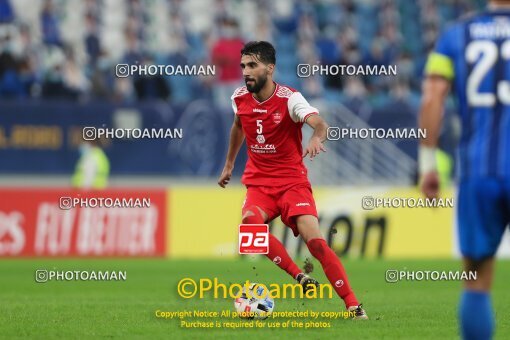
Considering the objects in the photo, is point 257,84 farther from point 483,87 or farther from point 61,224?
point 61,224

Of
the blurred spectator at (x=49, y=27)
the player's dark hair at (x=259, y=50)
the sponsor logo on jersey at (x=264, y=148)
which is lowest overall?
the sponsor logo on jersey at (x=264, y=148)

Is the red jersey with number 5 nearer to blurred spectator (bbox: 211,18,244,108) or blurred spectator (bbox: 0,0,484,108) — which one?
blurred spectator (bbox: 0,0,484,108)

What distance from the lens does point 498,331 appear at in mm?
9297

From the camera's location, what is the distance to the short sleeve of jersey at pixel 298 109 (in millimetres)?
9890

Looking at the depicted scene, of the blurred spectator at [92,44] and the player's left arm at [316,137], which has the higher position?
the blurred spectator at [92,44]

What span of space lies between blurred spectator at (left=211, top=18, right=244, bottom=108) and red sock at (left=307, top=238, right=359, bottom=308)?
40.5 ft

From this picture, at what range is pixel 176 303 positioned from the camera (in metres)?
11.8

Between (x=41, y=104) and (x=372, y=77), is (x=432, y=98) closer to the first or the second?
(x=41, y=104)

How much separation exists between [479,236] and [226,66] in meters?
16.4

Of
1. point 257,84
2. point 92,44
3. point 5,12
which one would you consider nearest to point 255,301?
point 257,84

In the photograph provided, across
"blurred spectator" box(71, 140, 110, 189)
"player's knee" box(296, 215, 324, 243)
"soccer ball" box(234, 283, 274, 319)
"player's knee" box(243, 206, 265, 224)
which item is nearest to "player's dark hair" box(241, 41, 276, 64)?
"player's knee" box(243, 206, 265, 224)

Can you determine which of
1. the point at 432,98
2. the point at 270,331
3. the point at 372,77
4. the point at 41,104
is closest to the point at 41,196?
the point at 41,104

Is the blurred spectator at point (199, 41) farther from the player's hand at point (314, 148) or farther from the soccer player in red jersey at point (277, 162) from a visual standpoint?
the player's hand at point (314, 148)

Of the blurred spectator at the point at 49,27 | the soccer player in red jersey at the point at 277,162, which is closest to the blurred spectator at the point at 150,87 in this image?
the blurred spectator at the point at 49,27
